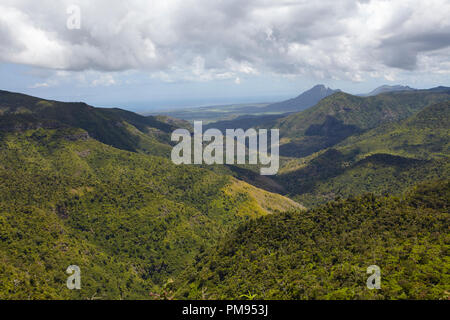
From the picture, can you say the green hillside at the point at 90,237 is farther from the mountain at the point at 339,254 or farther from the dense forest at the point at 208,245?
the mountain at the point at 339,254

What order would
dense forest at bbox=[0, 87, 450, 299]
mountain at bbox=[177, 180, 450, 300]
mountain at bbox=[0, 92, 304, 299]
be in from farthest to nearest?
1. mountain at bbox=[0, 92, 304, 299]
2. dense forest at bbox=[0, 87, 450, 299]
3. mountain at bbox=[177, 180, 450, 300]

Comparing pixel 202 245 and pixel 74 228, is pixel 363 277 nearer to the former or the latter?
pixel 202 245

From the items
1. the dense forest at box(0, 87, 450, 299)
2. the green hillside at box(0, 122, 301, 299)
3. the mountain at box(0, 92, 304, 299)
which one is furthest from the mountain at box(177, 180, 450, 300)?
the green hillside at box(0, 122, 301, 299)

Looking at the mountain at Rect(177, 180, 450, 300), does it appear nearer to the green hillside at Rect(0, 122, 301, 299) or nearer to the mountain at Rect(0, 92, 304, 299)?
the mountain at Rect(0, 92, 304, 299)

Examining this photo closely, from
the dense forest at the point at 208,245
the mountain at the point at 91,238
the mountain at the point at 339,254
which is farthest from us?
the mountain at the point at 91,238

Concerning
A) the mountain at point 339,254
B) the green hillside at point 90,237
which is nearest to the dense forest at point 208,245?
the mountain at point 339,254

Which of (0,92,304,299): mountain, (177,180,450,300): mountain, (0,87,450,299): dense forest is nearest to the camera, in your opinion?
(177,180,450,300): mountain

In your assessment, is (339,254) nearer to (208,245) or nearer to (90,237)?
(208,245)
